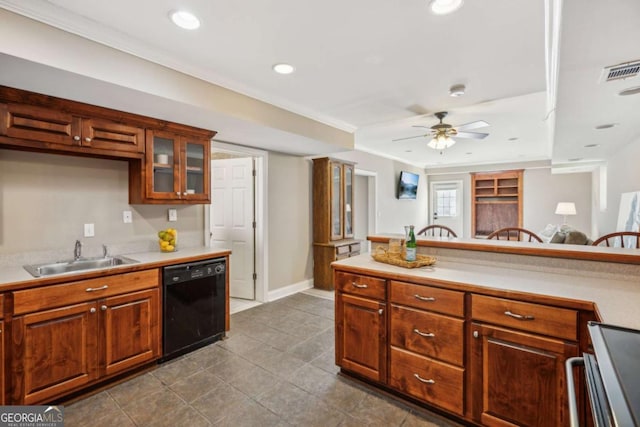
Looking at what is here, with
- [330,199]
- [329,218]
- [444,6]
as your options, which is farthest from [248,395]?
[330,199]

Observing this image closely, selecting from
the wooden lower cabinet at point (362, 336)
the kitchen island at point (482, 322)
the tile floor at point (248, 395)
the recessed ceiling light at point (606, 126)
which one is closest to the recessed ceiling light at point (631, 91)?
the recessed ceiling light at point (606, 126)

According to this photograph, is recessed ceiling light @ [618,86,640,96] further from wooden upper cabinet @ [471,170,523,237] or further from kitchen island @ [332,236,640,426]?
wooden upper cabinet @ [471,170,523,237]

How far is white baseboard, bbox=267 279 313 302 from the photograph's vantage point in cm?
429

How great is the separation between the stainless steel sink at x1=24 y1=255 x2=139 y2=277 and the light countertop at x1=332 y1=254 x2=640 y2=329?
1942 millimetres

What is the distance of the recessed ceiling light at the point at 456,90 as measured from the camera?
2.81 metres

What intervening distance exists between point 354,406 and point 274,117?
8.68 ft

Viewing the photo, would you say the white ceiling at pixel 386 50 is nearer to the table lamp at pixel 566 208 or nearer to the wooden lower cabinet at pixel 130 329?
the wooden lower cabinet at pixel 130 329

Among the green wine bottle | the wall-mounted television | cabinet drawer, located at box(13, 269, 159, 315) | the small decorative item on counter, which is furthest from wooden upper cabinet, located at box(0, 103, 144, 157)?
the wall-mounted television

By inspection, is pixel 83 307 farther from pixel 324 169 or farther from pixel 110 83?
pixel 324 169

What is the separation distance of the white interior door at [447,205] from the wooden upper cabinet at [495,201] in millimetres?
352

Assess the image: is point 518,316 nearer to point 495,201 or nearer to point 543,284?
point 543,284

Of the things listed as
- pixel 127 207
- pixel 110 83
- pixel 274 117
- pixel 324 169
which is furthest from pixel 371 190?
pixel 110 83

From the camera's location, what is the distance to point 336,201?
4.88 m

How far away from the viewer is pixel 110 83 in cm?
195
